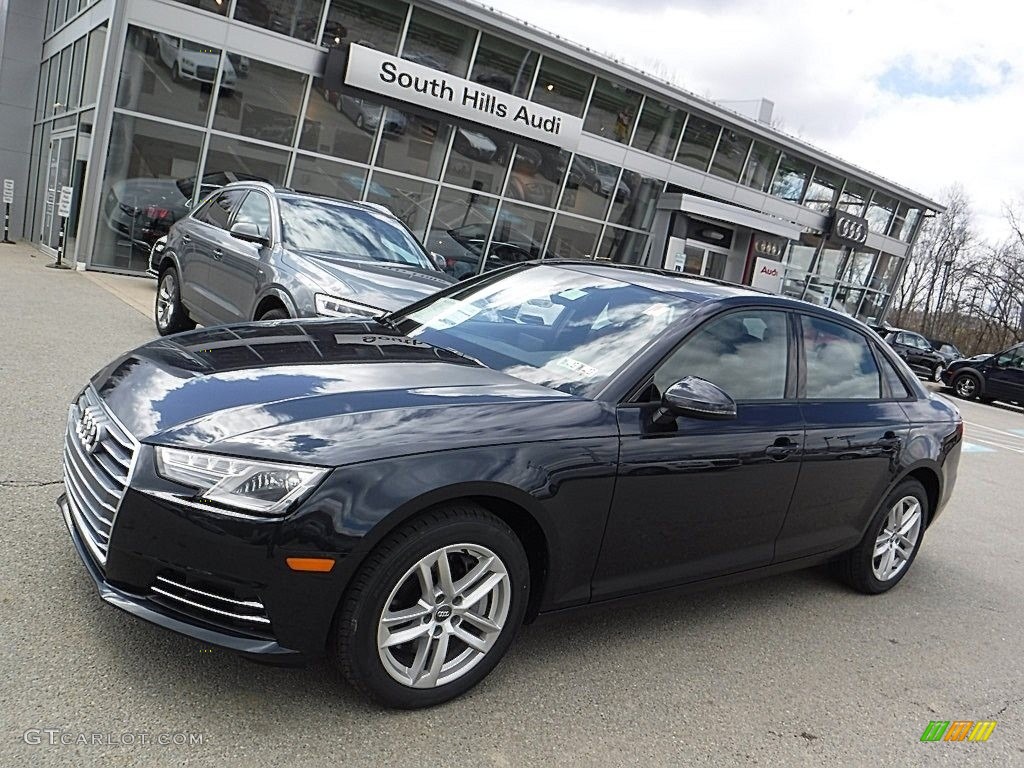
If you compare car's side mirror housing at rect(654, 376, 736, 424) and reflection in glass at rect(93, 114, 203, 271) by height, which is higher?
car's side mirror housing at rect(654, 376, 736, 424)

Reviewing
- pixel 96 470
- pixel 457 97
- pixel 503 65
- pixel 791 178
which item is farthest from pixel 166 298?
pixel 791 178

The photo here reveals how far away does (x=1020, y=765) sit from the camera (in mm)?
3211

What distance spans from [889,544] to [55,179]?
19298 millimetres

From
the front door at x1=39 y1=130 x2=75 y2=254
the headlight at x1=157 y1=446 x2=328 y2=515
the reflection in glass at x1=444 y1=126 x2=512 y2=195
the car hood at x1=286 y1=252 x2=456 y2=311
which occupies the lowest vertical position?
the front door at x1=39 y1=130 x2=75 y2=254

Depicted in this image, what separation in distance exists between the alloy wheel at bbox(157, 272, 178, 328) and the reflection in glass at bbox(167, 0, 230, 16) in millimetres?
8844

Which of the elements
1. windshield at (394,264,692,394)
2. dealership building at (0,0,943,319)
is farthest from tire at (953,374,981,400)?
windshield at (394,264,692,394)

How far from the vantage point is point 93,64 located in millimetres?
16141

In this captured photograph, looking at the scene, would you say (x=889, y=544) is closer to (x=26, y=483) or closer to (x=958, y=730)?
(x=958, y=730)

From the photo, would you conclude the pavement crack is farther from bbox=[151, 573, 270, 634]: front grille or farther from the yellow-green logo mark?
the yellow-green logo mark

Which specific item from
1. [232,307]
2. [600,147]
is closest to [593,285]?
[232,307]

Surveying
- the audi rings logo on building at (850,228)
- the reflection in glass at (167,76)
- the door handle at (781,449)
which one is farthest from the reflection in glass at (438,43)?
the audi rings logo on building at (850,228)

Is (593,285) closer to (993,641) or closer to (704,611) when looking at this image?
(704,611)

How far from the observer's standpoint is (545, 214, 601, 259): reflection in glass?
21938 mm

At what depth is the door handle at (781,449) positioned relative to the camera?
3676mm
